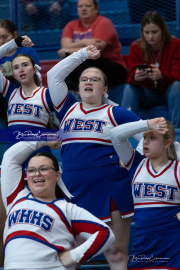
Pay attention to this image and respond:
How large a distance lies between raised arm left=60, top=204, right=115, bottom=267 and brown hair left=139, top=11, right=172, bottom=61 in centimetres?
211

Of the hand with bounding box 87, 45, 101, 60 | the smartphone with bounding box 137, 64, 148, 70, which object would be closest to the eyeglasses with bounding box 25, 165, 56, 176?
the hand with bounding box 87, 45, 101, 60

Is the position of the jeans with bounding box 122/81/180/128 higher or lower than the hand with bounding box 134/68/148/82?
lower

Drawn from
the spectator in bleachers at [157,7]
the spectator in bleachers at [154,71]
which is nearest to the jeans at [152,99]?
the spectator in bleachers at [154,71]

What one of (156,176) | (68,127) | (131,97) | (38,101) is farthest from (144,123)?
(131,97)

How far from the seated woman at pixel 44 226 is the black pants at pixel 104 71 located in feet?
5.51

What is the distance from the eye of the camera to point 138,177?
2592 mm

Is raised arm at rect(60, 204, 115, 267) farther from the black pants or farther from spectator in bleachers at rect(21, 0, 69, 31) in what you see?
spectator in bleachers at rect(21, 0, 69, 31)

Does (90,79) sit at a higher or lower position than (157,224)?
higher

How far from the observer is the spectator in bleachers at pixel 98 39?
4.23m

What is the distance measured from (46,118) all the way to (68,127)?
36cm

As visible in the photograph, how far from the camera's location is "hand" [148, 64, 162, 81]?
156 inches

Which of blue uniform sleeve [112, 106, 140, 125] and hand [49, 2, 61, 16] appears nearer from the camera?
blue uniform sleeve [112, 106, 140, 125]

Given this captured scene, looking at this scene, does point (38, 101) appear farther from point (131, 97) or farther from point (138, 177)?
point (131, 97)

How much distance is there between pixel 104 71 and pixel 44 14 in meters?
1.73
